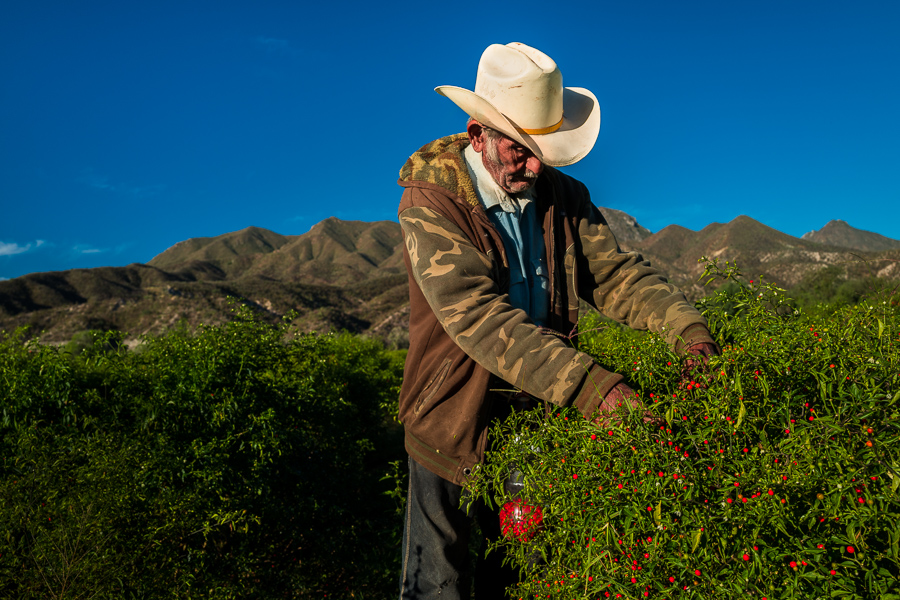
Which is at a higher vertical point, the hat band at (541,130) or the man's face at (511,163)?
the hat band at (541,130)

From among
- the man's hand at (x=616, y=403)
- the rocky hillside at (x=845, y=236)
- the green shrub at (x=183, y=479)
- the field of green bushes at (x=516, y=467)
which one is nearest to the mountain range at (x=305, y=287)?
the rocky hillside at (x=845, y=236)

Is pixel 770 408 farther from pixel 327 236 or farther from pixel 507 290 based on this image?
pixel 327 236

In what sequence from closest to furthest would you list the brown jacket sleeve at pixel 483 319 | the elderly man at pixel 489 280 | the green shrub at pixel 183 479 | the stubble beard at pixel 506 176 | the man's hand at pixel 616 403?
1. the man's hand at pixel 616 403
2. the brown jacket sleeve at pixel 483 319
3. the elderly man at pixel 489 280
4. the stubble beard at pixel 506 176
5. the green shrub at pixel 183 479

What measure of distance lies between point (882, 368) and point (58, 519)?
2.94m

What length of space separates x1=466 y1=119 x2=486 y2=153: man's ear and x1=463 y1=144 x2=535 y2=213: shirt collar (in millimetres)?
59

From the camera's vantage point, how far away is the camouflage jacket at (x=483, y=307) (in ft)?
5.09

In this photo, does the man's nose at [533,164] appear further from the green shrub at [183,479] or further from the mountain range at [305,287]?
the mountain range at [305,287]

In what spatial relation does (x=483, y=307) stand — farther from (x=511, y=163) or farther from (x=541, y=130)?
(x=541, y=130)

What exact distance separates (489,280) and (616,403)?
551mm

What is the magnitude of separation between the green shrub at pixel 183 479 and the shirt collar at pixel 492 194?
2.10 meters

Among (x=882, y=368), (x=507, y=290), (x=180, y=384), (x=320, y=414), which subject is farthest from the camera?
(x=320, y=414)

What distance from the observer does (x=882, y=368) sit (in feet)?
3.65

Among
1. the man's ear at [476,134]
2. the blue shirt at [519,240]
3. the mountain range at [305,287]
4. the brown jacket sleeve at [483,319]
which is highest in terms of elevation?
the mountain range at [305,287]

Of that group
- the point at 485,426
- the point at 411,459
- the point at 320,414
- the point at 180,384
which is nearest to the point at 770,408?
the point at 485,426
